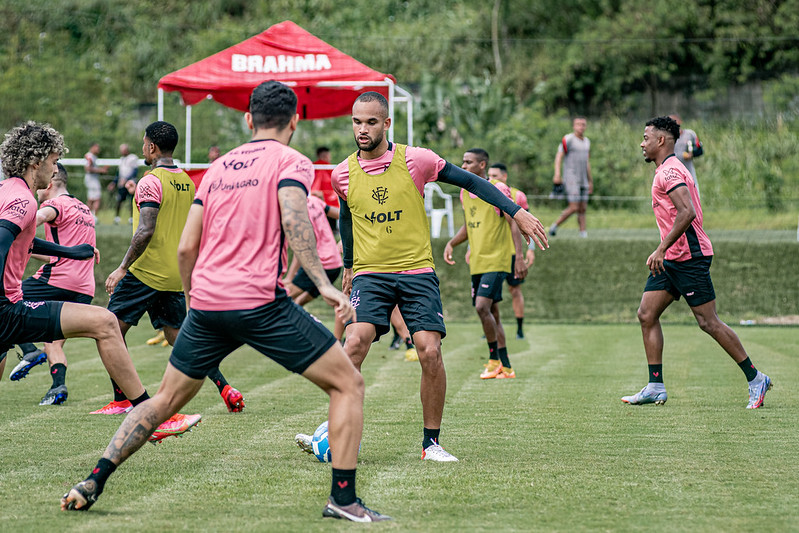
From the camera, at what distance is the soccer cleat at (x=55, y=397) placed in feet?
28.0

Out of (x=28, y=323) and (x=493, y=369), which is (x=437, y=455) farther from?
(x=493, y=369)

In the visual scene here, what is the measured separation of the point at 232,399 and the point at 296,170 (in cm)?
389

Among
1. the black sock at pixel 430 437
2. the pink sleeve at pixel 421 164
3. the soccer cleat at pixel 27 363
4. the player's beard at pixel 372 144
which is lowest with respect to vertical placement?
the soccer cleat at pixel 27 363

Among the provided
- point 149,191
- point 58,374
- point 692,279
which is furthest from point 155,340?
point 692,279

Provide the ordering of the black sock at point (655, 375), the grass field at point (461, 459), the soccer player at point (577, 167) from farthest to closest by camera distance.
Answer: the soccer player at point (577, 167) → the black sock at point (655, 375) → the grass field at point (461, 459)

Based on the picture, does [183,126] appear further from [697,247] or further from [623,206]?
[697,247]

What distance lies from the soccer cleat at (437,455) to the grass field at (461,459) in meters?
0.11

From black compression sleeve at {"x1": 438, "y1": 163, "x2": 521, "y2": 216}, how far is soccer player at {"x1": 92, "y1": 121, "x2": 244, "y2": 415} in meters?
2.92

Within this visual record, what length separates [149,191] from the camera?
7.98 meters

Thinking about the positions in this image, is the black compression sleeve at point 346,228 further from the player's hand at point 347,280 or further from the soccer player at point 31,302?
the soccer player at point 31,302

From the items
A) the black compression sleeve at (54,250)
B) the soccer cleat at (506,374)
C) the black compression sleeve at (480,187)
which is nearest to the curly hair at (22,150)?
the black compression sleeve at (54,250)

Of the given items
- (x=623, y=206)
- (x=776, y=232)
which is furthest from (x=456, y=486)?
(x=623, y=206)

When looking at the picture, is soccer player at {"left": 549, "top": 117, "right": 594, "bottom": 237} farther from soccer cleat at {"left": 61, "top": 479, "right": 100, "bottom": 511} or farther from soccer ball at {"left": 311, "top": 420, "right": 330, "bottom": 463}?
soccer cleat at {"left": 61, "top": 479, "right": 100, "bottom": 511}

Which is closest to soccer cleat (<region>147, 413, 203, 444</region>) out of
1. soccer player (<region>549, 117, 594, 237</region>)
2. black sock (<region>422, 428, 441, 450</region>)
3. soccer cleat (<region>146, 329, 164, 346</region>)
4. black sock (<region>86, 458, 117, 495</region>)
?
black sock (<region>86, 458, 117, 495</region>)
